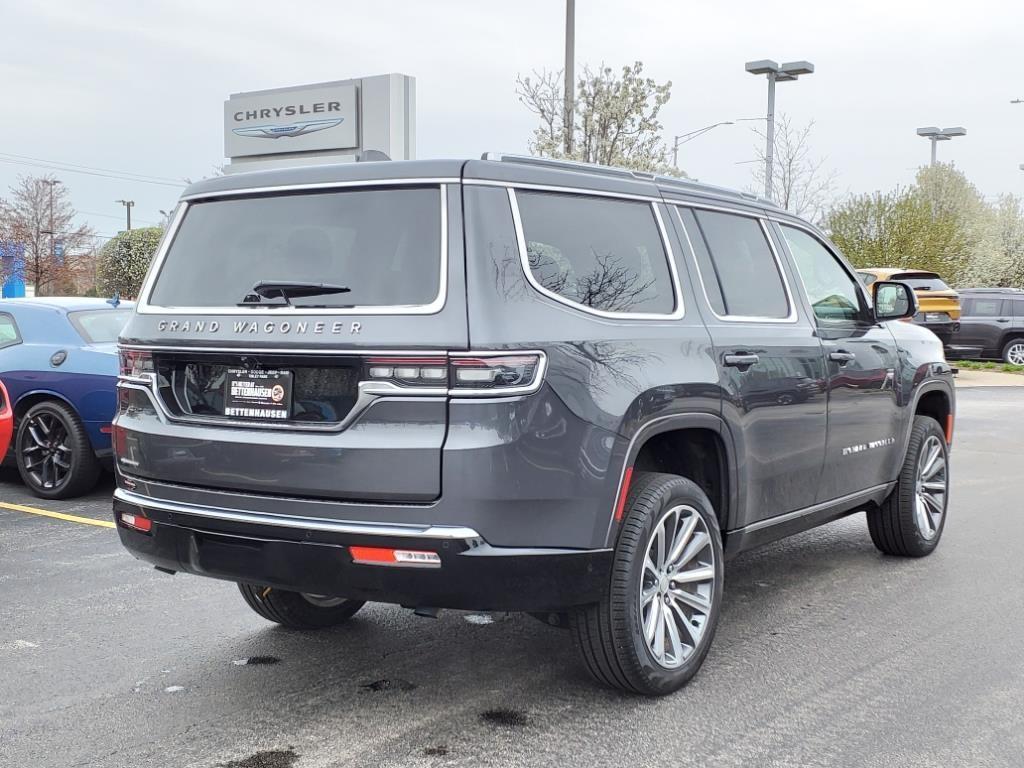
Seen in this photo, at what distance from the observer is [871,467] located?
5.97 metres

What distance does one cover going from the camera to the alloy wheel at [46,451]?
853cm

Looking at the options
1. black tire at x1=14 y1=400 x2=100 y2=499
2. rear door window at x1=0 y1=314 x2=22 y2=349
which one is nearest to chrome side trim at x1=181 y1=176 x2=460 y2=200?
black tire at x1=14 y1=400 x2=100 y2=499

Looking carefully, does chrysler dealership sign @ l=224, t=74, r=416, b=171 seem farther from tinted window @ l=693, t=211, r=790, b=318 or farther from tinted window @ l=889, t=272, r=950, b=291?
tinted window @ l=693, t=211, r=790, b=318

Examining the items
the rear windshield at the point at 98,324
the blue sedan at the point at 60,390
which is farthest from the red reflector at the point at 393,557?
the rear windshield at the point at 98,324

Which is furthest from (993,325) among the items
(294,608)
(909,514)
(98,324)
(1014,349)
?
(294,608)

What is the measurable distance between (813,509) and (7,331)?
641cm

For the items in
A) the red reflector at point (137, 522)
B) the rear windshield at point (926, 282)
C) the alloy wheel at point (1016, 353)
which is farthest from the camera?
the alloy wheel at point (1016, 353)

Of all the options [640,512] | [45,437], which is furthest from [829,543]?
[45,437]

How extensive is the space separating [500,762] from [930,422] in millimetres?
3940

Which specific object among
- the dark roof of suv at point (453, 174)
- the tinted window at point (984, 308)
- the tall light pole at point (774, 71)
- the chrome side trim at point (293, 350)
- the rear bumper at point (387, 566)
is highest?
the tall light pole at point (774, 71)

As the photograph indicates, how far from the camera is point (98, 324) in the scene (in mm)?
8875

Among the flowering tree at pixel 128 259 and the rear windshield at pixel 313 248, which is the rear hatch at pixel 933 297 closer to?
the rear windshield at pixel 313 248

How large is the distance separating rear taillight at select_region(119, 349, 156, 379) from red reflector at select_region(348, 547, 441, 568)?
1146 mm

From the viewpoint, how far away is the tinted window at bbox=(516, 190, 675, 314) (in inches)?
156
